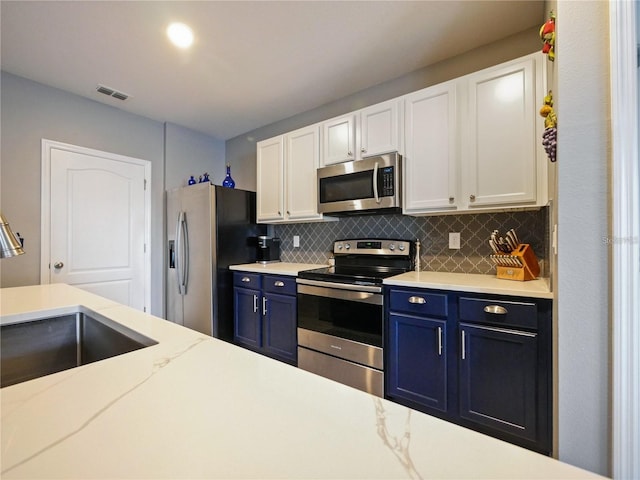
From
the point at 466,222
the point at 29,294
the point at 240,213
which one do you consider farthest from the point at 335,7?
the point at 29,294

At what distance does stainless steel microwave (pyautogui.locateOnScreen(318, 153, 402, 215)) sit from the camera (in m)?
2.22

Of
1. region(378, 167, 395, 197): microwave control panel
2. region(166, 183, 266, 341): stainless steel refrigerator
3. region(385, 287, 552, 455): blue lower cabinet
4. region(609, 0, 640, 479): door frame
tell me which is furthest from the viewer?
region(166, 183, 266, 341): stainless steel refrigerator

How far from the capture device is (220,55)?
7.44 ft

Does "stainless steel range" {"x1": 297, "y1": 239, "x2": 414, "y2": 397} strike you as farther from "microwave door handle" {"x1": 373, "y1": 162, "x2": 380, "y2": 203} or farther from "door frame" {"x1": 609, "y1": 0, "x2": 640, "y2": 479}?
"door frame" {"x1": 609, "y1": 0, "x2": 640, "y2": 479}

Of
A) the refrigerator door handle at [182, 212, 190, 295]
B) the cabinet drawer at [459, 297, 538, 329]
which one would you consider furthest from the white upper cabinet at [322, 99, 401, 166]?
the refrigerator door handle at [182, 212, 190, 295]

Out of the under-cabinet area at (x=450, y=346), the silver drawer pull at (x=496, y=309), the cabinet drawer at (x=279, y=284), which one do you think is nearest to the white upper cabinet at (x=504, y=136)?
the under-cabinet area at (x=450, y=346)

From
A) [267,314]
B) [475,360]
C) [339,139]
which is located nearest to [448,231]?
[475,360]

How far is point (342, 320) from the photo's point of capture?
2.21m

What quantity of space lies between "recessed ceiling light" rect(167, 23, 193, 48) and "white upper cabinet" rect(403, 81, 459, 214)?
1.59m

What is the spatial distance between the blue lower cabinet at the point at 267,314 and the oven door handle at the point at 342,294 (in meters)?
0.17

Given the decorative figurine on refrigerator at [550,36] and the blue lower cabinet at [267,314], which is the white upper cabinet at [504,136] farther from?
the blue lower cabinet at [267,314]

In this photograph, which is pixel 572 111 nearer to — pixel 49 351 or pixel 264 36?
pixel 264 36

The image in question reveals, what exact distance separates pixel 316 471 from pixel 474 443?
0.78 feet

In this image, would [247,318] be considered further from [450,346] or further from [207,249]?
[450,346]
